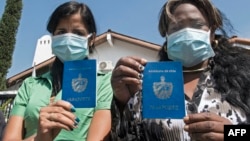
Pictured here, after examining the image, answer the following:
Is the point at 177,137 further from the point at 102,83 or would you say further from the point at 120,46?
the point at 120,46

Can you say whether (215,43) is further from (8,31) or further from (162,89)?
(8,31)

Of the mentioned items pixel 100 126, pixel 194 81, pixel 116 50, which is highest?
pixel 116 50

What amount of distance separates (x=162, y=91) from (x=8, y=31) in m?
18.1

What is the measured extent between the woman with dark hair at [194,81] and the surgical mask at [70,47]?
1.77 ft

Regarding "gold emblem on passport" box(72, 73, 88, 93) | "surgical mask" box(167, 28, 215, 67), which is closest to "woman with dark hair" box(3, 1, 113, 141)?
"gold emblem on passport" box(72, 73, 88, 93)

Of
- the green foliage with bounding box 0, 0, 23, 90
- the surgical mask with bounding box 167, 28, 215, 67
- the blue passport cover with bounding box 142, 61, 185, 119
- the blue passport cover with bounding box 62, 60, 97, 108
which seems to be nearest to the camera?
the blue passport cover with bounding box 142, 61, 185, 119

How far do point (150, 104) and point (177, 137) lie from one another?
25 centimetres

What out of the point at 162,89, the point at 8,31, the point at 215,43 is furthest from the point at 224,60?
the point at 8,31

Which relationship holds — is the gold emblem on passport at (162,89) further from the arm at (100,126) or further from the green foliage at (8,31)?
the green foliage at (8,31)

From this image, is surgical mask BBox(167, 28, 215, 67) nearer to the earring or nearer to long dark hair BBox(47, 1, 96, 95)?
the earring

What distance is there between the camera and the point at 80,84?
5.81 ft

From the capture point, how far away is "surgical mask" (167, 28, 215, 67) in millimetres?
2086

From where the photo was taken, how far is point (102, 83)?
85.2 inches

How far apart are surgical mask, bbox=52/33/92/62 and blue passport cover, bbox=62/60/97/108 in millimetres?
577
